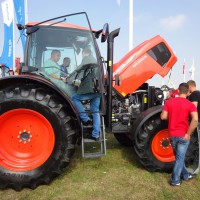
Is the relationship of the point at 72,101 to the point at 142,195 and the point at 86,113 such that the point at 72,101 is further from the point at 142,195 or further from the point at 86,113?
the point at 142,195

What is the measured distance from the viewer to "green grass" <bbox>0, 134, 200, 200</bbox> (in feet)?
10.4

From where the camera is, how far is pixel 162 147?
3.99m

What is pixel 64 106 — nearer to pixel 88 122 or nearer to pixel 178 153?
pixel 88 122

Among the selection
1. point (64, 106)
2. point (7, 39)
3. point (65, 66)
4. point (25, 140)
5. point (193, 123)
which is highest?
point (7, 39)

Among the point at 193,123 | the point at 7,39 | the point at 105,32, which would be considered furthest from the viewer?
the point at 7,39

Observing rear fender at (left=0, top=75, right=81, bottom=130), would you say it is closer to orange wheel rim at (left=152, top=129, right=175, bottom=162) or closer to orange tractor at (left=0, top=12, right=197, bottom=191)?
orange tractor at (left=0, top=12, right=197, bottom=191)

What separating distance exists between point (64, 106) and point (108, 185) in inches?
48.4

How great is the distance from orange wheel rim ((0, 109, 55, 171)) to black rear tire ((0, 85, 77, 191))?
0.10 m

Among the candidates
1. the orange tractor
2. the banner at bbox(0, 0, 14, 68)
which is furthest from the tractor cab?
the banner at bbox(0, 0, 14, 68)

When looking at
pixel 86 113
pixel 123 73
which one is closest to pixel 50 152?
pixel 86 113

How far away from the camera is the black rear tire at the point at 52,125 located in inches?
129

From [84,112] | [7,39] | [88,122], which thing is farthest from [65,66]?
[7,39]

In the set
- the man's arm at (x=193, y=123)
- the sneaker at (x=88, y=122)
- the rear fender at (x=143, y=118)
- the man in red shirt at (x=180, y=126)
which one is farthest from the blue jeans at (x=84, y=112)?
the man's arm at (x=193, y=123)

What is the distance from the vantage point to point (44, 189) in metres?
3.31
